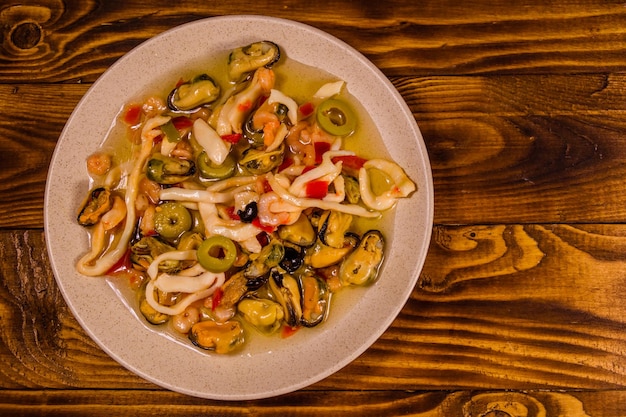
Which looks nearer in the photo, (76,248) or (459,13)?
(76,248)

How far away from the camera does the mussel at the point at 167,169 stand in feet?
7.90

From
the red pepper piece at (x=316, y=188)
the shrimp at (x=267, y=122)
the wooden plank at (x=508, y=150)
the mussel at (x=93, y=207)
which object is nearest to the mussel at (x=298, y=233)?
the red pepper piece at (x=316, y=188)

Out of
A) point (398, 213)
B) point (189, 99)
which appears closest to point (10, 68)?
point (189, 99)

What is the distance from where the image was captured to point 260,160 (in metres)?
2.39

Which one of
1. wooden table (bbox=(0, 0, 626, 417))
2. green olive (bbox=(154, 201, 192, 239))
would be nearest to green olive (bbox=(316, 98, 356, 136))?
wooden table (bbox=(0, 0, 626, 417))

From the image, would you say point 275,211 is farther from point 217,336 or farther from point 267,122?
point 217,336

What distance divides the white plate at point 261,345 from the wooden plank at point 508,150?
248 mm

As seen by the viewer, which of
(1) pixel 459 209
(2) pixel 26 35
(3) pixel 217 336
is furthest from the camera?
(2) pixel 26 35

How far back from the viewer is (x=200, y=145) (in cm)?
245

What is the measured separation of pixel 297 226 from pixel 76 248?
2.84 feet

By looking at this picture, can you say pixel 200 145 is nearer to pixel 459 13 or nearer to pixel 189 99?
pixel 189 99

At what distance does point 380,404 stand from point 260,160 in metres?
1.09

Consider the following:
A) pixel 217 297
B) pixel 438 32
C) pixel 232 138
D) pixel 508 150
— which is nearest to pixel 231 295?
pixel 217 297

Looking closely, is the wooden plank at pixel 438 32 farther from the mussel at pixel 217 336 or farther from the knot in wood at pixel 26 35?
the mussel at pixel 217 336
